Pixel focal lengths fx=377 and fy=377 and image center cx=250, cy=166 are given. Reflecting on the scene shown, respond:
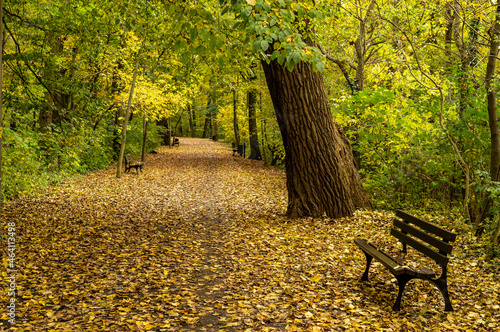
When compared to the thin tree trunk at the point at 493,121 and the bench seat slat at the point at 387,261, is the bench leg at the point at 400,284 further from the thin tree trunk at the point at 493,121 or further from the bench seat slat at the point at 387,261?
the thin tree trunk at the point at 493,121

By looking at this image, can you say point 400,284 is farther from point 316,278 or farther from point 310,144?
point 310,144

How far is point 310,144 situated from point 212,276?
3.90 m

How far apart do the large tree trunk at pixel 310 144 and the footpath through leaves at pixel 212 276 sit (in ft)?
1.61

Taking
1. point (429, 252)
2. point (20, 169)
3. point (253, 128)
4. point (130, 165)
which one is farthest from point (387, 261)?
point (253, 128)

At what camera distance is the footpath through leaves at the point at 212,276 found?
405 cm

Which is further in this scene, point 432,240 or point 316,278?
point 316,278

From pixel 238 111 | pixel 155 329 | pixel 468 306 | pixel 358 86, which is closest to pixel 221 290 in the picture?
pixel 155 329

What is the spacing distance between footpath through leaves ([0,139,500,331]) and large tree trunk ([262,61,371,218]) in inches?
19.4

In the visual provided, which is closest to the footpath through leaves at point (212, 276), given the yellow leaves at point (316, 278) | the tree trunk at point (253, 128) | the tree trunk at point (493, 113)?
the yellow leaves at point (316, 278)

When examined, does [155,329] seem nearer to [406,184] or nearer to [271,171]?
[406,184]

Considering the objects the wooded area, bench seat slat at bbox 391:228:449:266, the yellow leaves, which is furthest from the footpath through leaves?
the wooded area

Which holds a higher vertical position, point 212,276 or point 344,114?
point 344,114

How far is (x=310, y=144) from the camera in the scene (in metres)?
8.16

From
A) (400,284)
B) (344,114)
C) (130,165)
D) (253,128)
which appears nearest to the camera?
(400,284)
